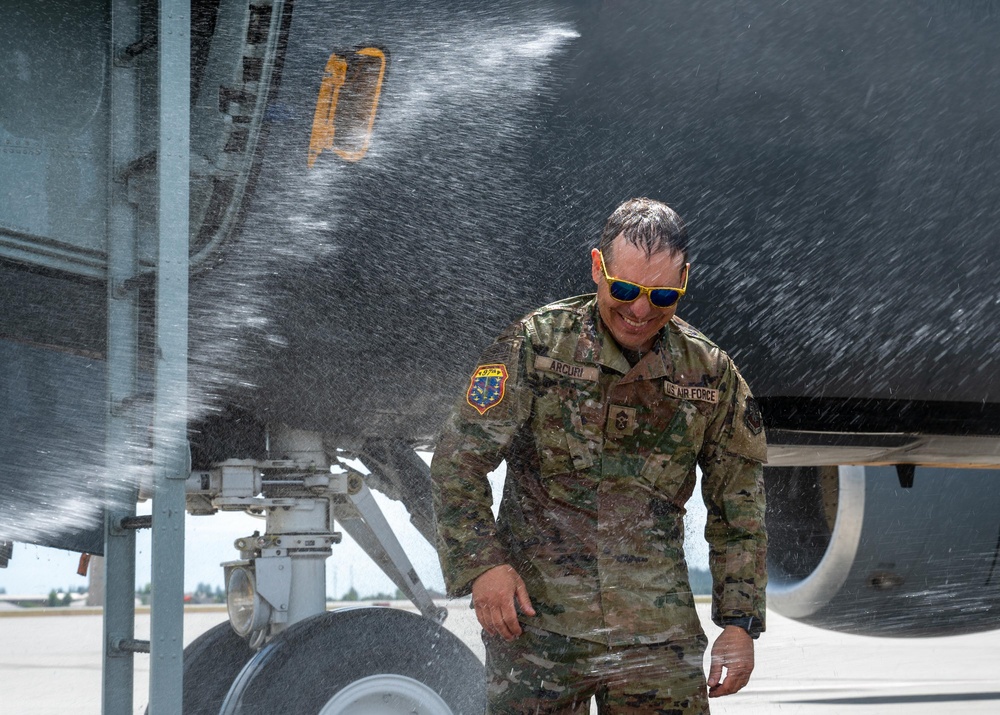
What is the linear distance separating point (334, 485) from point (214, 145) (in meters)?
1.01

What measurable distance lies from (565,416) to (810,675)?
10804mm

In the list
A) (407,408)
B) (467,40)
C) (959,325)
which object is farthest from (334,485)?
(959,325)

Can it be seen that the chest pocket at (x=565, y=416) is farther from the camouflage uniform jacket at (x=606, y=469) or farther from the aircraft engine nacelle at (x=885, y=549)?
the aircraft engine nacelle at (x=885, y=549)

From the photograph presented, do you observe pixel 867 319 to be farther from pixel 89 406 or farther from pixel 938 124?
pixel 89 406

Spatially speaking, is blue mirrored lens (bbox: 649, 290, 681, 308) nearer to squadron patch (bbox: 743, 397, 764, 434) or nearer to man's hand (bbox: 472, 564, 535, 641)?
squadron patch (bbox: 743, 397, 764, 434)

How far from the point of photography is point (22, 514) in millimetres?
3199

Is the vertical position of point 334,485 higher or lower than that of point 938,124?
lower

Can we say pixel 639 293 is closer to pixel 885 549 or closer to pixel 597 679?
pixel 597 679

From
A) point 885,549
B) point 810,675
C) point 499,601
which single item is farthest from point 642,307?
point 810,675

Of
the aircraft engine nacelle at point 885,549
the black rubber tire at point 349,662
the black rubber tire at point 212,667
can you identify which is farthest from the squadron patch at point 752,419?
the aircraft engine nacelle at point 885,549

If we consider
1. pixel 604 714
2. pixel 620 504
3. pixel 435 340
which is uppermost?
pixel 435 340

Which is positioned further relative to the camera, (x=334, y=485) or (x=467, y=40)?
(x=334, y=485)

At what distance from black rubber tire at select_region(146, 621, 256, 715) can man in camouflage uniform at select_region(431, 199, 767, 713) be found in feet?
5.71

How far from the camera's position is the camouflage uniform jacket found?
76.4 inches
